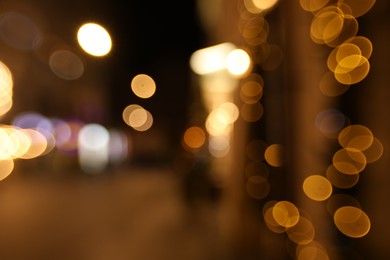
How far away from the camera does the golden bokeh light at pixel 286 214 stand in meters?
1.27

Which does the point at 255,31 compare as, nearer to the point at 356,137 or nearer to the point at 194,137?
the point at 356,137

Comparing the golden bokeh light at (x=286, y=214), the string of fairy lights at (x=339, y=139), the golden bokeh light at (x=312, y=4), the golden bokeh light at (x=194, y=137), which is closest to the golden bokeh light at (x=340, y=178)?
the string of fairy lights at (x=339, y=139)

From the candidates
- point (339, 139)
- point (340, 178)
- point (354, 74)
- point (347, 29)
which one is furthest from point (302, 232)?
point (347, 29)

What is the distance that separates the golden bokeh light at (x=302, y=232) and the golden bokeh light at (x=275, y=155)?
271 millimetres

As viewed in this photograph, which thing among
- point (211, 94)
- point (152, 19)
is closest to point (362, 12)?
point (152, 19)

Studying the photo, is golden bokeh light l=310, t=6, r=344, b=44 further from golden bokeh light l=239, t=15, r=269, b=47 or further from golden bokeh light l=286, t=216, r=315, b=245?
golden bokeh light l=286, t=216, r=315, b=245

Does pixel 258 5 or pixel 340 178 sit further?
pixel 258 5

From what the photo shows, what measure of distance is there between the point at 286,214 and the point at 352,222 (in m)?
0.34

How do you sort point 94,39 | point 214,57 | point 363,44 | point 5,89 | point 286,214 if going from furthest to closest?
point 214,57, point 286,214, point 363,44, point 5,89, point 94,39

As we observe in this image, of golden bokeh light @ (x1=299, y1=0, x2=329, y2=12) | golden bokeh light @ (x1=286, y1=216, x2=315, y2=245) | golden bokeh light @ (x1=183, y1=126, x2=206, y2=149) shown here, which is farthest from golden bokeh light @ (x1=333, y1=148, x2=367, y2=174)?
golden bokeh light @ (x1=183, y1=126, x2=206, y2=149)

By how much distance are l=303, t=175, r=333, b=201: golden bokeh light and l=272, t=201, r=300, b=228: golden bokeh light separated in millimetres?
128

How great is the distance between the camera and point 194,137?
2.69m

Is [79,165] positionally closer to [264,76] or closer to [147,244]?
[147,244]

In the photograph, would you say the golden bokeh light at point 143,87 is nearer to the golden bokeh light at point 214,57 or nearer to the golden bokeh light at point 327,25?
the golden bokeh light at point 327,25
